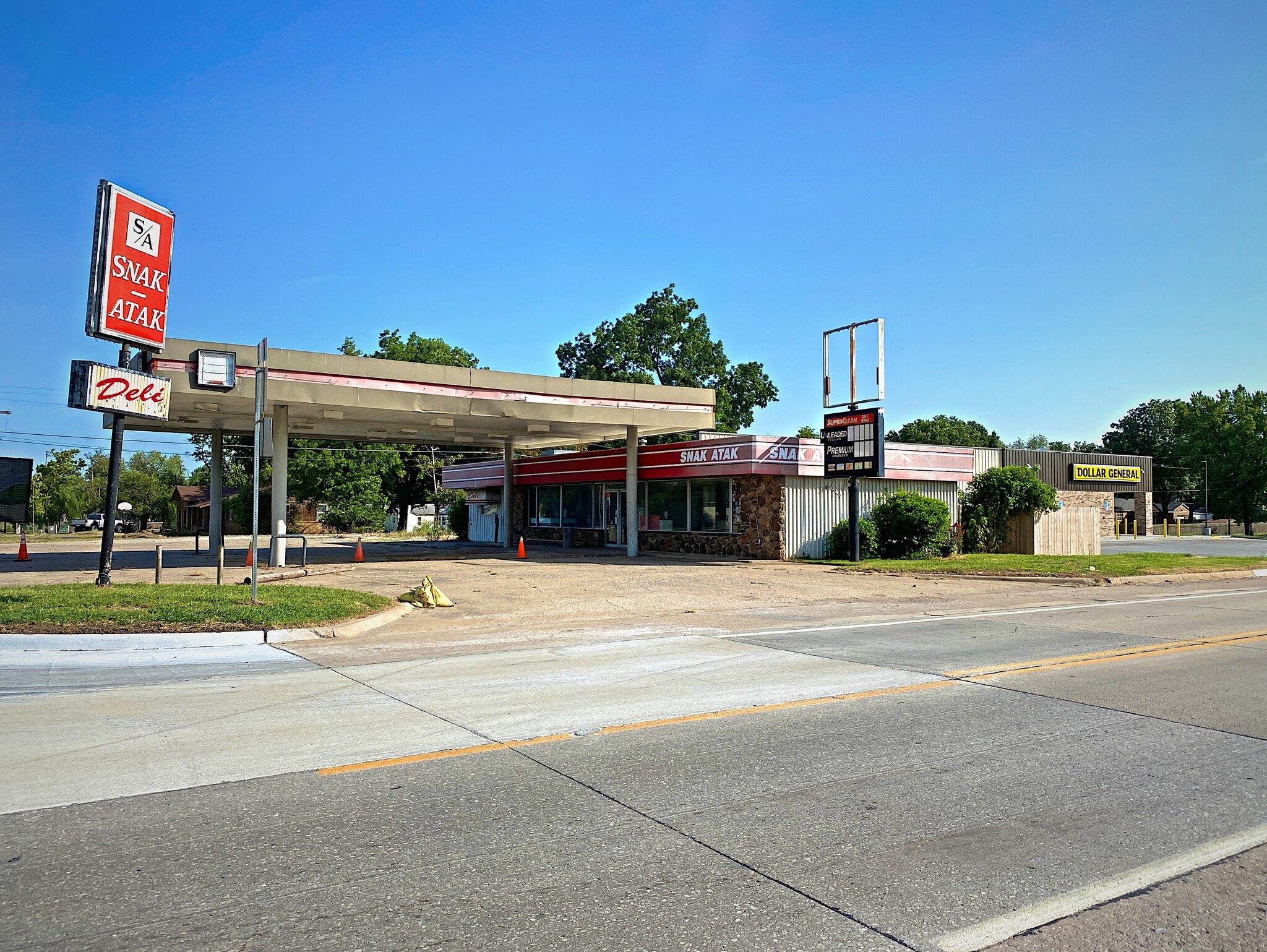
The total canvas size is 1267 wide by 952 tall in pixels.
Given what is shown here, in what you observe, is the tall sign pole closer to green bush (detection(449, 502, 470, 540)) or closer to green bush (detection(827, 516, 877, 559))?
green bush (detection(827, 516, 877, 559))

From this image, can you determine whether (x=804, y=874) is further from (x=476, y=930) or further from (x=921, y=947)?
(x=476, y=930)

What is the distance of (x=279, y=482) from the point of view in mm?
25203

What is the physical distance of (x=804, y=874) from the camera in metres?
4.33

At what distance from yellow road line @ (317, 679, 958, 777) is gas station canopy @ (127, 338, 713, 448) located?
13673mm

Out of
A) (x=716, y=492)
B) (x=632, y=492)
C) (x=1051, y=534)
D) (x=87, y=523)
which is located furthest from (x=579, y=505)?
(x=87, y=523)

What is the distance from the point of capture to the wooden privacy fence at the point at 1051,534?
107ft

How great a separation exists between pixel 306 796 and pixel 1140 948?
4.45m

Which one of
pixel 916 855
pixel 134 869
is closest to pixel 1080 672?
pixel 916 855

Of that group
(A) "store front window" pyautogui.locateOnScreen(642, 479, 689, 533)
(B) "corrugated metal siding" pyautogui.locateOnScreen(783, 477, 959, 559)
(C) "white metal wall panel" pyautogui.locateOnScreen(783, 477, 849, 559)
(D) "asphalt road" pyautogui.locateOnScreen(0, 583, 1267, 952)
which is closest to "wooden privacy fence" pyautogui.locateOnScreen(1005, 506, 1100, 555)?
(B) "corrugated metal siding" pyautogui.locateOnScreen(783, 477, 959, 559)

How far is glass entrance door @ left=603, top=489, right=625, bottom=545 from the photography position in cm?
3525

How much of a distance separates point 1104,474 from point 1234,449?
115 feet

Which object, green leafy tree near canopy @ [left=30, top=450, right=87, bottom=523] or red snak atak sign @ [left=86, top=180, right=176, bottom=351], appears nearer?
red snak atak sign @ [left=86, top=180, right=176, bottom=351]

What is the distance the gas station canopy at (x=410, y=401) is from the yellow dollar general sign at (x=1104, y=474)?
31107 millimetres

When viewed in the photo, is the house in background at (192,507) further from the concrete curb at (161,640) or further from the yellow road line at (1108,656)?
the yellow road line at (1108,656)
